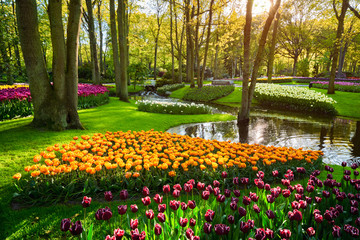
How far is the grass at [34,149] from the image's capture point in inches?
136

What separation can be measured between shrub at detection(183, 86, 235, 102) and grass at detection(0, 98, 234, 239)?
11.0m

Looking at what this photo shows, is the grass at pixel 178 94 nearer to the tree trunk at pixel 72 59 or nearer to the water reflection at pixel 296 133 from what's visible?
the water reflection at pixel 296 133

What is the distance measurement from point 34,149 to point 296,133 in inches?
472

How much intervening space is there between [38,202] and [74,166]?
3.53 feet

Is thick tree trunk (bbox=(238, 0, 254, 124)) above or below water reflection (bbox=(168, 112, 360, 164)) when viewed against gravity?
above

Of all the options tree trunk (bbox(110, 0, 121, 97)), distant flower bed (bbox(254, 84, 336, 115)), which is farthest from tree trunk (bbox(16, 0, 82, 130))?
distant flower bed (bbox(254, 84, 336, 115))

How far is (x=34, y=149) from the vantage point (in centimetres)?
654

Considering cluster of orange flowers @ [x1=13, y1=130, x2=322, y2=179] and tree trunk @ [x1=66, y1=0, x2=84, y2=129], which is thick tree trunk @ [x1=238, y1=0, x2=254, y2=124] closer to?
cluster of orange flowers @ [x1=13, y1=130, x2=322, y2=179]

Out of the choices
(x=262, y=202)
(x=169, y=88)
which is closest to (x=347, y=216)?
(x=262, y=202)

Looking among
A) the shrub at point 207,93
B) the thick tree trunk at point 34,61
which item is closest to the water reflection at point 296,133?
the thick tree trunk at point 34,61

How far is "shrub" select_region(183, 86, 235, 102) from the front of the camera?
83.0ft

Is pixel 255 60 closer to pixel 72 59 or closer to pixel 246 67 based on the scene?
pixel 246 67

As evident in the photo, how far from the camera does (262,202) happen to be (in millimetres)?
3111

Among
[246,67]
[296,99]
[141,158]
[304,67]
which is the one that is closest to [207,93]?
[296,99]
